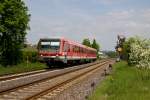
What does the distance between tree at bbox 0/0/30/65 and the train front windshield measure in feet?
14.7

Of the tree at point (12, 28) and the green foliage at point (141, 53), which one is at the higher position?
the tree at point (12, 28)

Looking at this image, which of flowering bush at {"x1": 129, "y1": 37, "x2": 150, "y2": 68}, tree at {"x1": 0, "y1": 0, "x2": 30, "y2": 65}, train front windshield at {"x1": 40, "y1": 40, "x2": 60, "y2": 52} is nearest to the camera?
flowering bush at {"x1": 129, "y1": 37, "x2": 150, "y2": 68}

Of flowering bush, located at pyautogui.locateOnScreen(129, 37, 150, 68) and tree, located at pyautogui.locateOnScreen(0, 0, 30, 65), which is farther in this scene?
tree, located at pyautogui.locateOnScreen(0, 0, 30, 65)

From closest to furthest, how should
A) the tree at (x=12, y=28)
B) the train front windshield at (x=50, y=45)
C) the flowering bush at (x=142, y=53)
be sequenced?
1. the flowering bush at (x=142, y=53)
2. the train front windshield at (x=50, y=45)
3. the tree at (x=12, y=28)

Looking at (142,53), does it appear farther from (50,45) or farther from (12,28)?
(12,28)

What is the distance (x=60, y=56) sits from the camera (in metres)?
42.9

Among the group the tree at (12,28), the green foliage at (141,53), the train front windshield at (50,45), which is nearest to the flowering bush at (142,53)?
the green foliage at (141,53)

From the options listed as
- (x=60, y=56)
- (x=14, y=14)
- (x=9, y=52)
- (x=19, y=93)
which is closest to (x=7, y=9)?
(x=14, y=14)

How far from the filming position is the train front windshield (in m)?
43.2

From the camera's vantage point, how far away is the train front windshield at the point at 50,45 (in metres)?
43.2

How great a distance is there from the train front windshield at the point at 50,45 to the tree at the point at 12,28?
4483 millimetres

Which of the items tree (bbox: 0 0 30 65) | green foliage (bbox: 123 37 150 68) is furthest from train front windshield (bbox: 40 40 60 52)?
green foliage (bbox: 123 37 150 68)

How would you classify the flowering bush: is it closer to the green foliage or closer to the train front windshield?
the green foliage

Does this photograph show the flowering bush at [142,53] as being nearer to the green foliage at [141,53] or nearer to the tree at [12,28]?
the green foliage at [141,53]
